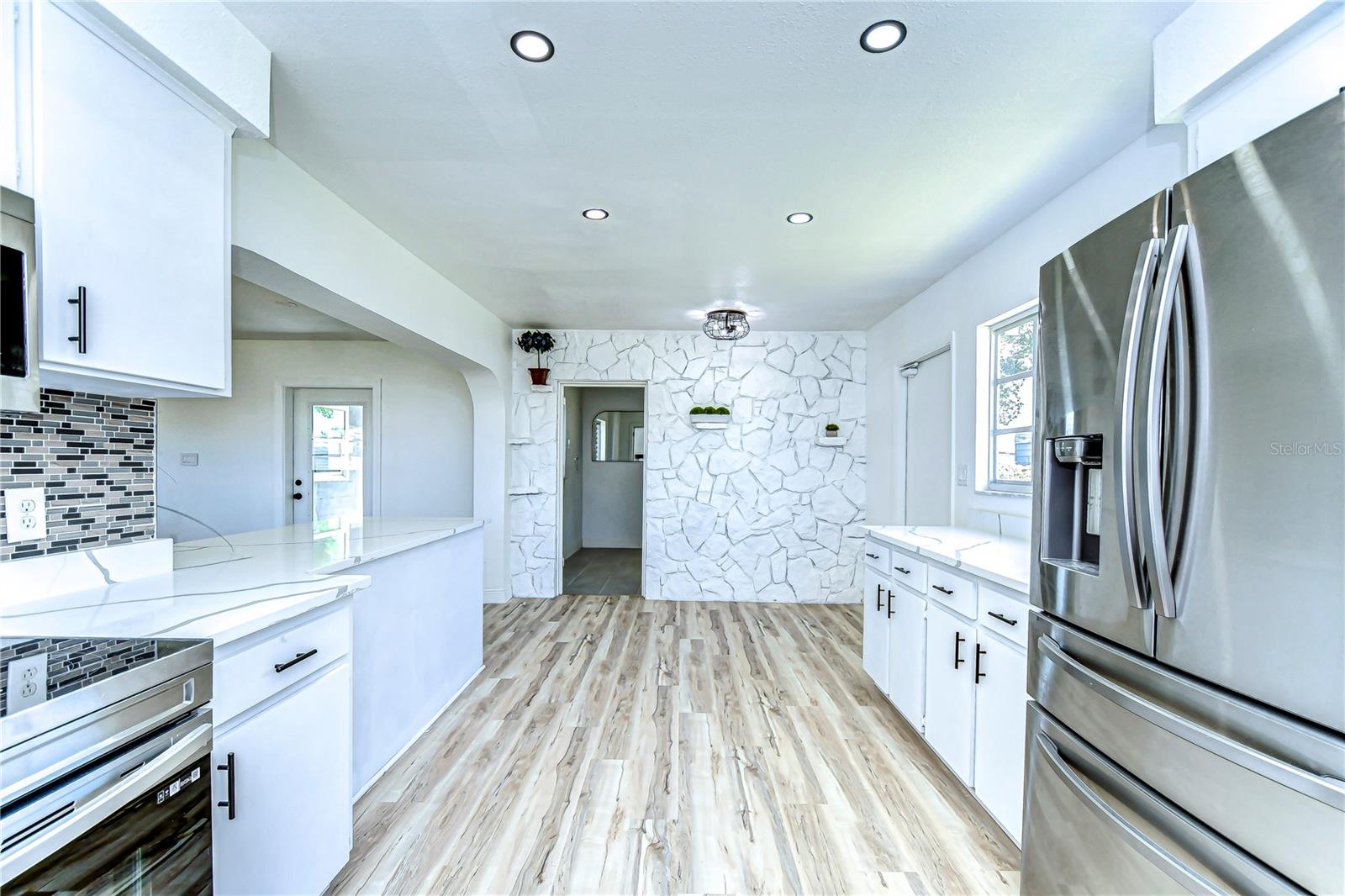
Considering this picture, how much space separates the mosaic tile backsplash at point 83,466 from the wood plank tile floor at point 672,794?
124cm

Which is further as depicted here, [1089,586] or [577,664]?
[577,664]

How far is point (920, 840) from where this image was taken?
184cm

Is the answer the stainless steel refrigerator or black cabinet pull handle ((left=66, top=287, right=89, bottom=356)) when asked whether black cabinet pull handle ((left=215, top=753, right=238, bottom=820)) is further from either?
the stainless steel refrigerator

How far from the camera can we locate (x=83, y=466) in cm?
153

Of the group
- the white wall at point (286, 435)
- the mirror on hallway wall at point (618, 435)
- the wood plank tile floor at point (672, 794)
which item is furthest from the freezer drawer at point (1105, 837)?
the mirror on hallway wall at point (618, 435)

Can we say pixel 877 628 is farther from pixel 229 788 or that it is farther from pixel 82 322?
pixel 82 322

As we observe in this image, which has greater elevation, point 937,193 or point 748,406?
point 937,193

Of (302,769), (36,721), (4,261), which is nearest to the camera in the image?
(36,721)

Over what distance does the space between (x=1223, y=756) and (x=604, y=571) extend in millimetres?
5677

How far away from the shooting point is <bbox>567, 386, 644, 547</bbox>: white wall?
778 cm

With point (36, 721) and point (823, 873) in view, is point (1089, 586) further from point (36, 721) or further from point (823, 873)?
point (36, 721)

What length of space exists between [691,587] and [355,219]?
3807 mm

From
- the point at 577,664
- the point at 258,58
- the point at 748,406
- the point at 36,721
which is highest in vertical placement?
the point at 258,58

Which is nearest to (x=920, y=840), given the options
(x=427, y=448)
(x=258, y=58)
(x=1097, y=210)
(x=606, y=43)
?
(x=1097, y=210)
